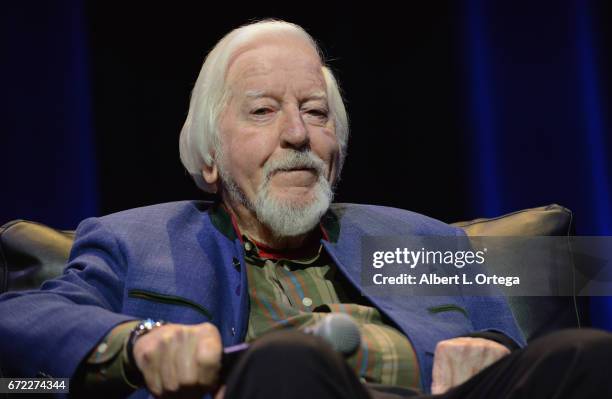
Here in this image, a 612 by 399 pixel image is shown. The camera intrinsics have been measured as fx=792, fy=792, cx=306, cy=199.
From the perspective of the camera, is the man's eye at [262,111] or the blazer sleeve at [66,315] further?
the man's eye at [262,111]

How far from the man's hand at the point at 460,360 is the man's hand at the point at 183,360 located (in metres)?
0.45

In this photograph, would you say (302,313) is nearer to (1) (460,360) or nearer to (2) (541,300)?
(1) (460,360)

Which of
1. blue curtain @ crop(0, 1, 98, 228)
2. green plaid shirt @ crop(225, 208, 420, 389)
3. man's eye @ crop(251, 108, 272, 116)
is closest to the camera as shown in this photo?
green plaid shirt @ crop(225, 208, 420, 389)

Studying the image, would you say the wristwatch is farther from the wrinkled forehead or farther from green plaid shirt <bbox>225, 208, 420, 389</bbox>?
the wrinkled forehead

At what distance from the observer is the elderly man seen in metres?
1.04

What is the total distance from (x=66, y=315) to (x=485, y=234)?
1.00 meters

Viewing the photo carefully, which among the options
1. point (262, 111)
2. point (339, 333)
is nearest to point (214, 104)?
point (262, 111)

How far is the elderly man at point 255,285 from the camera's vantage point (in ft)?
3.41

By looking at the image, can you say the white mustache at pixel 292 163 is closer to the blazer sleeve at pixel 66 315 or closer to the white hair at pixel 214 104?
the white hair at pixel 214 104

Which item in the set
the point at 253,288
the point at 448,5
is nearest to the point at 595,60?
the point at 448,5

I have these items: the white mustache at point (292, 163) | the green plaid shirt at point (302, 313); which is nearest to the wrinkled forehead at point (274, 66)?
the white mustache at point (292, 163)

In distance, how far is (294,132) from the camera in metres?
1.68

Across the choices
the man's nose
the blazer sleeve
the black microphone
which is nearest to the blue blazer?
the blazer sleeve

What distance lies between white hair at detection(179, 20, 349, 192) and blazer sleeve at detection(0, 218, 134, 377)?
0.37m
